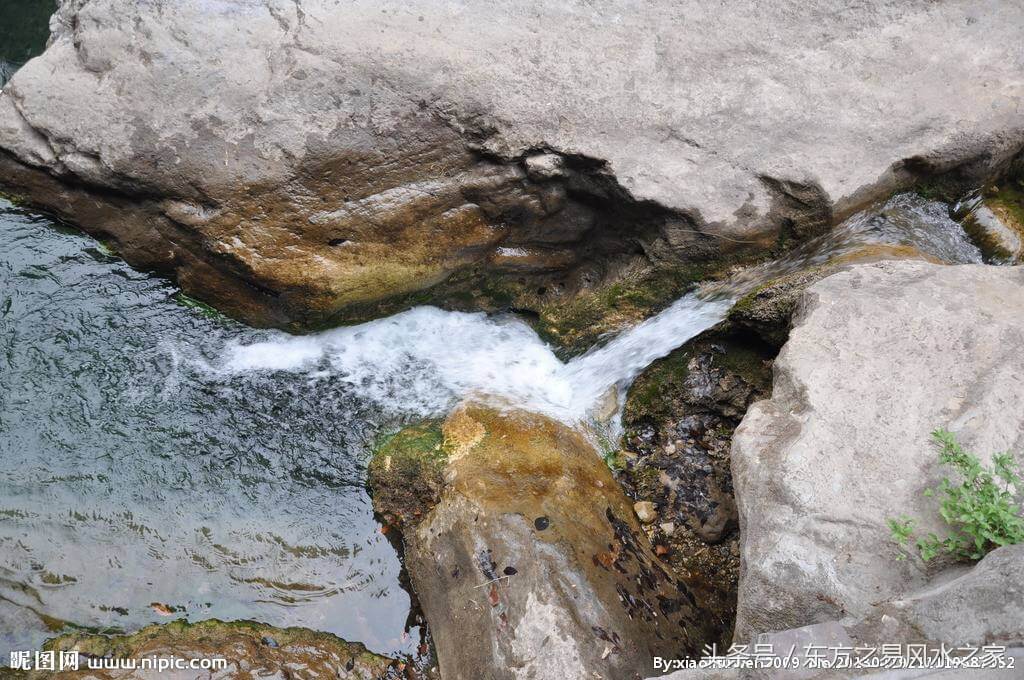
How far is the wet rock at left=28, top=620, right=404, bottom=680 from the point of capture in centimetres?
381

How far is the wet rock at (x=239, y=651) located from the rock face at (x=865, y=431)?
202 centimetres

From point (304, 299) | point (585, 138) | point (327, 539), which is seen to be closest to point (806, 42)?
point (585, 138)

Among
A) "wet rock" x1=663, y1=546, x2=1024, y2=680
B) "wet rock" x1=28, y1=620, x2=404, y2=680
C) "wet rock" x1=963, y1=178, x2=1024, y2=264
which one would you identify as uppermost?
"wet rock" x1=963, y1=178, x2=1024, y2=264

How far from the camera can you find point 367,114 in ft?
14.9

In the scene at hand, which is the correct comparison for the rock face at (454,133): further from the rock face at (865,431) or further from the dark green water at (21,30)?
the dark green water at (21,30)

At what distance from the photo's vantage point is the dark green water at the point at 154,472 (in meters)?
4.11

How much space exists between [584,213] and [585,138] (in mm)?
498

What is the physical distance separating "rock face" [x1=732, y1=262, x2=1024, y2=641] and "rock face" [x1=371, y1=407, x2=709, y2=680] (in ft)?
2.31

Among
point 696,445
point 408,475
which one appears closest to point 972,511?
point 696,445

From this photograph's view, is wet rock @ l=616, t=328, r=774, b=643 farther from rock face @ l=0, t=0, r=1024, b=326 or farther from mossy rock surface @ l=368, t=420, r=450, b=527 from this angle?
mossy rock surface @ l=368, t=420, r=450, b=527

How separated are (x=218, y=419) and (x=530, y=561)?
7.18ft

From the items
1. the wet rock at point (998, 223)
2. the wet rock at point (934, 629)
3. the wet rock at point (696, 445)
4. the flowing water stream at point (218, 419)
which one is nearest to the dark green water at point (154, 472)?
the flowing water stream at point (218, 419)

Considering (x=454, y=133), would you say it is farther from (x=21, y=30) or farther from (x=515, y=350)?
(x=21, y=30)

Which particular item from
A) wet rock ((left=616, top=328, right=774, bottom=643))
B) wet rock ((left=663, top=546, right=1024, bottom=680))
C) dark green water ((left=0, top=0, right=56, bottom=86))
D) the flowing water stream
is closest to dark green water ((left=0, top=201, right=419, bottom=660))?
the flowing water stream
